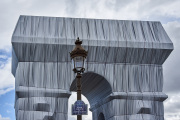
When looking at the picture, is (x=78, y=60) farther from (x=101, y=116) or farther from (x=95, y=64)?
(x=101, y=116)

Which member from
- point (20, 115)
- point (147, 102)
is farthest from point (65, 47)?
point (147, 102)

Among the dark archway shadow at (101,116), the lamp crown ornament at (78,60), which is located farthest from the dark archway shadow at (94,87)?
the lamp crown ornament at (78,60)

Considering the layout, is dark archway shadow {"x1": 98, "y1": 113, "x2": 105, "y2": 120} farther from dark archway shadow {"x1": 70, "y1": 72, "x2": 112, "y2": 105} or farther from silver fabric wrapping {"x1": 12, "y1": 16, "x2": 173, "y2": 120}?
silver fabric wrapping {"x1": 12, "y1": 16, "x2": 173, "y2": 120}

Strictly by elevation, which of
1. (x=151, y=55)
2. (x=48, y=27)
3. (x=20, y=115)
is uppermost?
(x=48, y=27)

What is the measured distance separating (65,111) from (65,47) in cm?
524

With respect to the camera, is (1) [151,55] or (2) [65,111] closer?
(2) [65,111]

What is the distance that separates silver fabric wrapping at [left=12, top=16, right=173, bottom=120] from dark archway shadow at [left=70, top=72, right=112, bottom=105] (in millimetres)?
140

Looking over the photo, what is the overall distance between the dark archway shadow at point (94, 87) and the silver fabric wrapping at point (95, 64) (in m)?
0.14

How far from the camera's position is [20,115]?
2594cm

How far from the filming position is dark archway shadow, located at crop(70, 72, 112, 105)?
29.2 m

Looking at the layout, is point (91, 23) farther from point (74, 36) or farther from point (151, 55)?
point (151, 55)

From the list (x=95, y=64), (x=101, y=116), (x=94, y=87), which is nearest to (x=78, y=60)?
(x=95, y=64)

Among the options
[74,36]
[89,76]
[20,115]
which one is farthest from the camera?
[89,76]

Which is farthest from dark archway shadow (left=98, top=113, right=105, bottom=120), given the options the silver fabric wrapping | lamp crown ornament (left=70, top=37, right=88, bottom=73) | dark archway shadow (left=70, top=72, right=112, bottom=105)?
lamp crown ornament (left=70, top=37, right=88, bottom=73)
